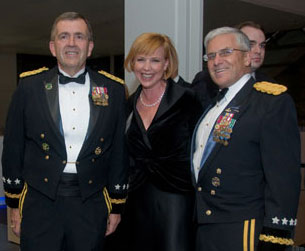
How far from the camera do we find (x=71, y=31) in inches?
79.7

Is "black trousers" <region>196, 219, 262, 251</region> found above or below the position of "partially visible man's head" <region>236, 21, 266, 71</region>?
below

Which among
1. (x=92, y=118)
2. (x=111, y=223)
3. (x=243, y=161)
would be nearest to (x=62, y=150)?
(x=92, y=118)

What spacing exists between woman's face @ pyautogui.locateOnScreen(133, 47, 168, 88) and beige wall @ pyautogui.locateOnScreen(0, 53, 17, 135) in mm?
12904

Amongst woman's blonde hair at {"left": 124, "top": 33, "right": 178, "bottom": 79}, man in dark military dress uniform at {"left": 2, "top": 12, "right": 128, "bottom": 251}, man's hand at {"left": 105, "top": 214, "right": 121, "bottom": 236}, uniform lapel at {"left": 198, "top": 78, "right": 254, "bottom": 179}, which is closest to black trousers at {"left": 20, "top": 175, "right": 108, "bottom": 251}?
man in dark military dress uniform at {"left": 2, "top": 12, "right": 128, "bottom": 251}

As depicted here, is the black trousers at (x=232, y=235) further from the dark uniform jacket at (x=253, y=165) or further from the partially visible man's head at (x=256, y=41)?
the partially visible man's head at (x=256, y=41)

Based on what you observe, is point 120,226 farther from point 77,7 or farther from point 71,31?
point 77,7

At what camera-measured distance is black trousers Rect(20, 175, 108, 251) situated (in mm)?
2023

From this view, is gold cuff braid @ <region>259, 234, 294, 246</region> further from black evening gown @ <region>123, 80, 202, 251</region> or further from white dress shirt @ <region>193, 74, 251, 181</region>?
black evening gown @ <region>123, 80, 202, 251</region>

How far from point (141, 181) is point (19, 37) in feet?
33.2

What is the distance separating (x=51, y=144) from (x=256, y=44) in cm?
134

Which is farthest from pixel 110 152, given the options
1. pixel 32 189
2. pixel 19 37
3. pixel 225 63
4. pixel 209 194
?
pixel 19 37

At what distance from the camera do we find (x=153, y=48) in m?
2.27

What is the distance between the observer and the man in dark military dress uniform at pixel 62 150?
2.03m

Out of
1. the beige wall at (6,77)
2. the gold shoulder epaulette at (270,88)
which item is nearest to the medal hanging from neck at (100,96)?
the gold shoulder epaulette at (270,88)
